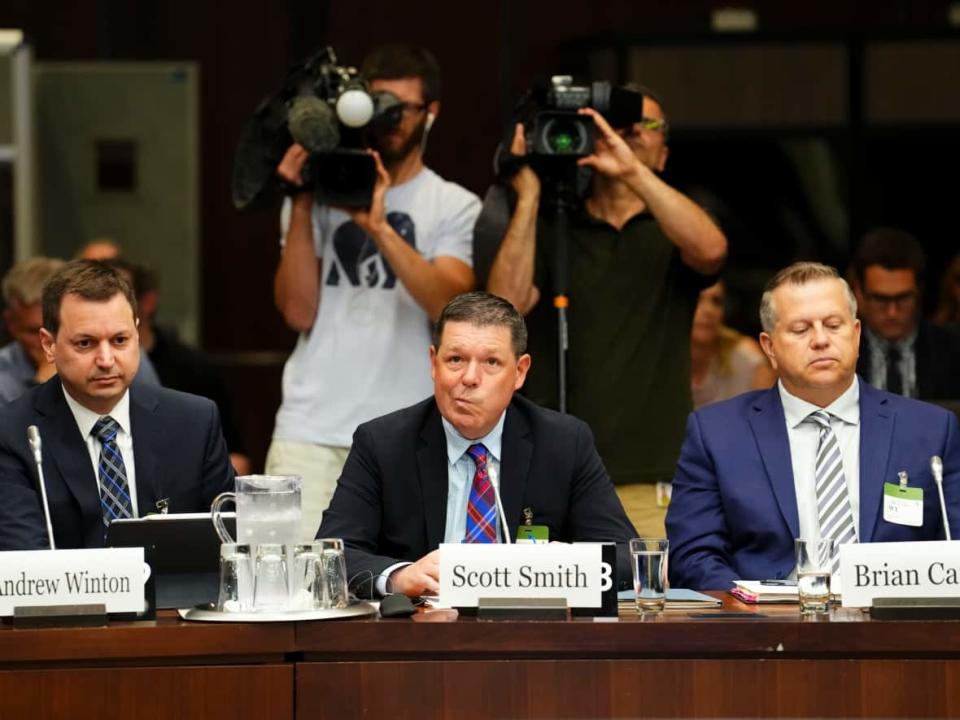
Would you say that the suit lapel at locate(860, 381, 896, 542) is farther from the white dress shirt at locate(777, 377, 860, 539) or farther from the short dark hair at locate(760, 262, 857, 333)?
the short dark hair at locate(760, 262, 857, 333)

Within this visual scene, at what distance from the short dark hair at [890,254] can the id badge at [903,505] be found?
177 cm

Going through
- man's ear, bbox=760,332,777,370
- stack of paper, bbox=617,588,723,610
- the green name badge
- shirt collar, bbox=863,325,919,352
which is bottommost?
stack of paper, bbox=617,588,723,610

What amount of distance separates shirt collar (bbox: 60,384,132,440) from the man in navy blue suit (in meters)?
1.19

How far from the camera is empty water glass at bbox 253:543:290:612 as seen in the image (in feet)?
9.78

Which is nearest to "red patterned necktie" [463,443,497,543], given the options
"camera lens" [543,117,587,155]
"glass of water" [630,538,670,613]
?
"glass of water" [630,538,670,613]

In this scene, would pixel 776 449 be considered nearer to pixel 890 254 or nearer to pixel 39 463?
pixel 39 463

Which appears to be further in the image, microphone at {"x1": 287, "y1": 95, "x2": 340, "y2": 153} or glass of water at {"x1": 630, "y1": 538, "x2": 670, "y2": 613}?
microphone at {"x1": 287, "y1": 95, "x2": 340, "y2": 153}

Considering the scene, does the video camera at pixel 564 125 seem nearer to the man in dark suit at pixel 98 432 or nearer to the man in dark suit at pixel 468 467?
the man in dark suit at pixel 468 467

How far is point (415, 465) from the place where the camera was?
3.68m

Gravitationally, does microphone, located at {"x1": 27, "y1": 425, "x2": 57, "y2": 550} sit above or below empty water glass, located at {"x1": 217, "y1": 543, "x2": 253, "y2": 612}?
above

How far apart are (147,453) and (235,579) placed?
2.77 ft

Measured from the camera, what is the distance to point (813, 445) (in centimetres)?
382

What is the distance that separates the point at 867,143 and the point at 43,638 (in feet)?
17.6

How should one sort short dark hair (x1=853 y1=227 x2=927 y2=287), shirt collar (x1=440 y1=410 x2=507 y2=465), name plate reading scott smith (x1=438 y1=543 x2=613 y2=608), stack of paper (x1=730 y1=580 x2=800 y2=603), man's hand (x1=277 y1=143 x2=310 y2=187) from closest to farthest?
name plate reading scott smith (x1=438 y1=543 x2=613 y2=608)
stack of paper (x1=730 y1=580 x2=800 y2=603)
shirt collar (x1=440 y1=410 x2=507 y2=465)
man's hand (x1=277 y1=143 x2=310 y2=187)
short dark hair (x1=853 y1=227 x2=927 y2=287)
